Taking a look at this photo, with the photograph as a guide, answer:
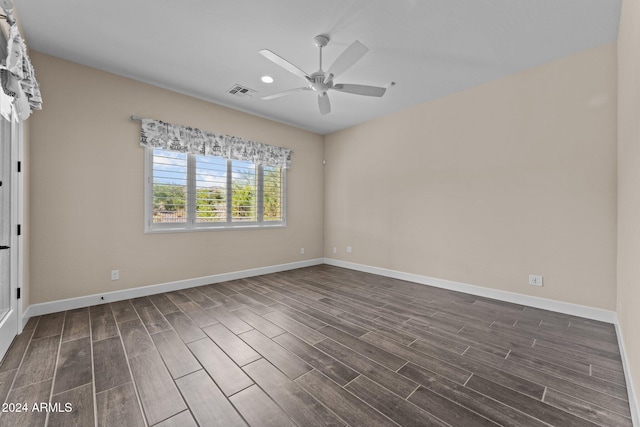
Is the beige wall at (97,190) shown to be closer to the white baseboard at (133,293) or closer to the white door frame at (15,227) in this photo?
the white baseboard at (133,293)

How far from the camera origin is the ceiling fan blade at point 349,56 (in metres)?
2.16

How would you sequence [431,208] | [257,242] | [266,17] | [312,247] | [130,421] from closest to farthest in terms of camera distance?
[130,421] → [266,17] → [431,208] → [257,242] → [312,247]

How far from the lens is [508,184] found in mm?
3342

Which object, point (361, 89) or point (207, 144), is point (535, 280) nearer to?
point (361, 89)

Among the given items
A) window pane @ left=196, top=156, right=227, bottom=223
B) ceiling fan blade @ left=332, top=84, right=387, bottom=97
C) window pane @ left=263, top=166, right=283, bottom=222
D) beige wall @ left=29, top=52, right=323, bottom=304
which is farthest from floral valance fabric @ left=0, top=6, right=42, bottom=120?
window pane @ left=263, top=166, right=283, bottom=222

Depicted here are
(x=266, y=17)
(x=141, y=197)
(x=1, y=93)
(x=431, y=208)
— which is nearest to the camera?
(x=1, y=93)

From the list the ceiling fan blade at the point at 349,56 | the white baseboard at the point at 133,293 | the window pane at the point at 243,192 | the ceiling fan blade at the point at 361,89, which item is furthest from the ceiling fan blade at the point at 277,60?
the white baseboard at the point at 133,293

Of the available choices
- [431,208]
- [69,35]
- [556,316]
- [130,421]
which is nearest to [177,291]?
[130,421]

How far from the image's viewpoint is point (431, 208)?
13.4 feet

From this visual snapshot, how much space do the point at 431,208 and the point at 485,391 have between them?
276cm

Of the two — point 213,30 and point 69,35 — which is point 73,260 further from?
point 213,30

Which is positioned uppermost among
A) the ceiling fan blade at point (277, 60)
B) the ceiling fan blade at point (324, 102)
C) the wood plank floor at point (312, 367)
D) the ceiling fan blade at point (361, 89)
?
the ceiling fan blade at point (277, 60)

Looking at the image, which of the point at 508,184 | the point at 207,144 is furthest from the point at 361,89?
the point at 207,144

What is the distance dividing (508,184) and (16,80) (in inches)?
184
